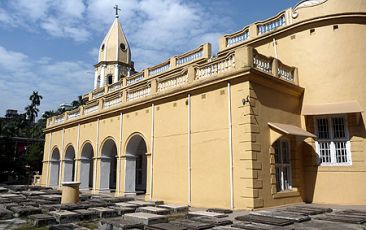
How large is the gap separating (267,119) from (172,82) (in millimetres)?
4619

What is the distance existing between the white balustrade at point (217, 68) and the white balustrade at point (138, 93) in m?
3.51

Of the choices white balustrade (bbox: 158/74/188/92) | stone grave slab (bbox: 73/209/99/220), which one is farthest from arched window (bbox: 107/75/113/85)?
stone grave slab (bbox: 73/209/99/220)

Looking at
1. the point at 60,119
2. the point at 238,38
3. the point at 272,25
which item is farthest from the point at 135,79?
the point at 272,25

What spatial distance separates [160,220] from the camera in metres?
8.04

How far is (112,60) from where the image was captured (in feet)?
96.1

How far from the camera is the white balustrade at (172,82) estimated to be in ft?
43.7

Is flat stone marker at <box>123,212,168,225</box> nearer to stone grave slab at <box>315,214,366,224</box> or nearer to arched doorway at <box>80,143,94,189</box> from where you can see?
stone grave slab at <box>315,214,366,224</box>

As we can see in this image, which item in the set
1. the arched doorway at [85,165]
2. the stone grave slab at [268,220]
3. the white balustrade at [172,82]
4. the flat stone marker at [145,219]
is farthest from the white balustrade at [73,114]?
the stone grave slab at [268,220]

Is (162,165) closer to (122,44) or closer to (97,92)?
(97,92)

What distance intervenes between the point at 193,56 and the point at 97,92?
37.1ft

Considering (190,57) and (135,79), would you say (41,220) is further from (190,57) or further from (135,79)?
(135,79)

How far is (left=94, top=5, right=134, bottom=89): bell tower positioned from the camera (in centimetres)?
2927

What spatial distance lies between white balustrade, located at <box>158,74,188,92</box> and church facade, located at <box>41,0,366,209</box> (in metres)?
0.04

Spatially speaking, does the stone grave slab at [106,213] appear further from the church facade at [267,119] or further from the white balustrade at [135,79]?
the white balustrade at [135,79]
